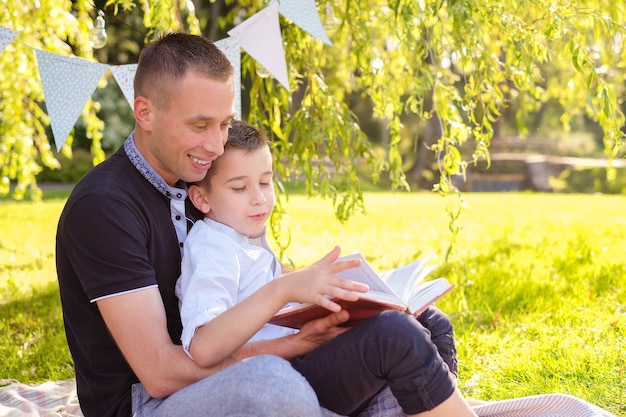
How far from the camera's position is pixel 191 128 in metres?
2.10

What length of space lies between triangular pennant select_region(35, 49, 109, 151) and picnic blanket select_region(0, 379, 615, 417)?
99cm

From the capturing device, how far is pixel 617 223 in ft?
22.4

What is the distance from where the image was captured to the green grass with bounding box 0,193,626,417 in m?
3.01

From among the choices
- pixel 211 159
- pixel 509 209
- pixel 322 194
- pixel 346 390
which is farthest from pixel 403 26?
pixel 509 209

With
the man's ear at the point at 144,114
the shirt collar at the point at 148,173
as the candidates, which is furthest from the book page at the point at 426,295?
the man's ear at the point at 144,114

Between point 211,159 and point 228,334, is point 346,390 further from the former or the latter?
point 211,159

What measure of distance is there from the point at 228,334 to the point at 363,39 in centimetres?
224

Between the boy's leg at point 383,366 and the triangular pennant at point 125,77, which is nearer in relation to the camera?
the boy's leg at point 383,366

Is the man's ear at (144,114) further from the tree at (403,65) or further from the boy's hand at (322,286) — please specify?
the tree at (403,65)

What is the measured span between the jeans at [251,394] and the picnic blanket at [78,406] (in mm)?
239

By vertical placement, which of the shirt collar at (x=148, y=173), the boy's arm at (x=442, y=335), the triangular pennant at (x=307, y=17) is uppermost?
the triangular pennant at (x=307, y=17)

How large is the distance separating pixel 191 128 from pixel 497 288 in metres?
2.82

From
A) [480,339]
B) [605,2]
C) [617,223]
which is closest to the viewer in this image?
[480,339]

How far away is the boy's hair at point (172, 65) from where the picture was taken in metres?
2.10
